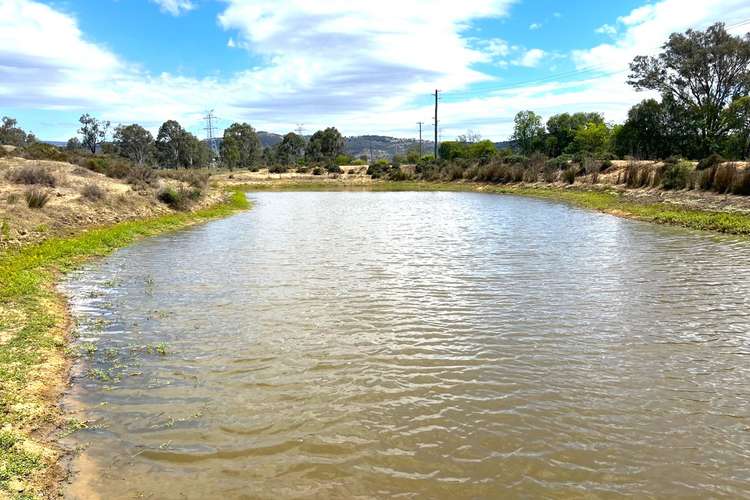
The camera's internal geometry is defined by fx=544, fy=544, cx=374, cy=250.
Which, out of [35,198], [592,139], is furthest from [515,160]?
[35,198]

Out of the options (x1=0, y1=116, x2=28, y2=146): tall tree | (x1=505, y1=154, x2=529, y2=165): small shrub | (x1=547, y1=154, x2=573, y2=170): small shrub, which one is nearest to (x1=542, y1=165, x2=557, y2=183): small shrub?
(x1=547, y1=154, x2=573, y2=170): small shrub

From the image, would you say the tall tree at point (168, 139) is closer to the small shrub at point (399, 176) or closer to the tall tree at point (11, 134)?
the tall tree at point (11, 134)

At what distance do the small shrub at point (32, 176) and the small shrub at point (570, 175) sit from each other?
37.0 m

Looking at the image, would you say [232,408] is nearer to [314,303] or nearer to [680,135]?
[314,303]

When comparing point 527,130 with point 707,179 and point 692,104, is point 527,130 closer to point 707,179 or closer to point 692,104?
point 692,104

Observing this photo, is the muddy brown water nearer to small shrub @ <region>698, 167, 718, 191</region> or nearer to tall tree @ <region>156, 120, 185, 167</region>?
small shrub @ <region>698, 167, 718, 191</region>

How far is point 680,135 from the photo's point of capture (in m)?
50.8

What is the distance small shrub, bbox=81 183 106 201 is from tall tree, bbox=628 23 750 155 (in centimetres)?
4852

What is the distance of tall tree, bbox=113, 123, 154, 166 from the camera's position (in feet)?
321

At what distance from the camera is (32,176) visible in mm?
23062

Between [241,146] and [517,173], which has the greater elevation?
[241,146]

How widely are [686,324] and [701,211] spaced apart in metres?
18.0

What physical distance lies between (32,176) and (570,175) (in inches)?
1502

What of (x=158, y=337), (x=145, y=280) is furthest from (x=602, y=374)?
(x=145, y=280)
